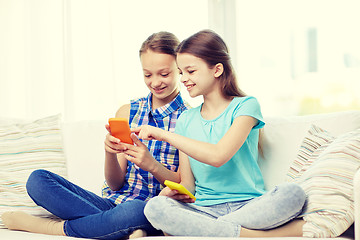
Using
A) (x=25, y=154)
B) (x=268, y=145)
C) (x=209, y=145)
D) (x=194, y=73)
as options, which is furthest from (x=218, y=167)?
(x=25, y=154)

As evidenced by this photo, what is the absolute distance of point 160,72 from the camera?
1976 mm

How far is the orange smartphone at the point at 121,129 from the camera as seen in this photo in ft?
5.57

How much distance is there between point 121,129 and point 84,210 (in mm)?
323

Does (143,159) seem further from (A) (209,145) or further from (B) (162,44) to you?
(B) (162,44)

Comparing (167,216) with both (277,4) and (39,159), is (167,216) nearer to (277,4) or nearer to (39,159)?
(39,159)

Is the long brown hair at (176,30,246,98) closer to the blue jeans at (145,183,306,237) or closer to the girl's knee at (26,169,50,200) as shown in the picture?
the blue jeans at (145,183,306,237)

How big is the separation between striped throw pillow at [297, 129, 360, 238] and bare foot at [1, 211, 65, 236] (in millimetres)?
887


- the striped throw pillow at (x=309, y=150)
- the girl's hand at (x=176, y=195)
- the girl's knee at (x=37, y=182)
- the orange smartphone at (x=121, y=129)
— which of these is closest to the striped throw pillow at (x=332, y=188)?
the striped throw pillow at (x=309, y=150)

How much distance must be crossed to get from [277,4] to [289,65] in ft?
1.39

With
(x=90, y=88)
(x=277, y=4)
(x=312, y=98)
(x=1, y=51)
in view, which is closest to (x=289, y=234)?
(x=312, y=98)

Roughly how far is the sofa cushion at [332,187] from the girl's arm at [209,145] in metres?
0.26

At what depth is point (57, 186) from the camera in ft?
5.72

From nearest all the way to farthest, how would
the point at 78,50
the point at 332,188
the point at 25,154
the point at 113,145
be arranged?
1. the point at 332,188
2. the point at 113,145
3. the point at 25,154
4. the point at 78,50

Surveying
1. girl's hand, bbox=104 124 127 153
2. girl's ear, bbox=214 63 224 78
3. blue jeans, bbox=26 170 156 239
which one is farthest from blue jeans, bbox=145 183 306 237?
girl's ear, bbox=214 63 224 78
